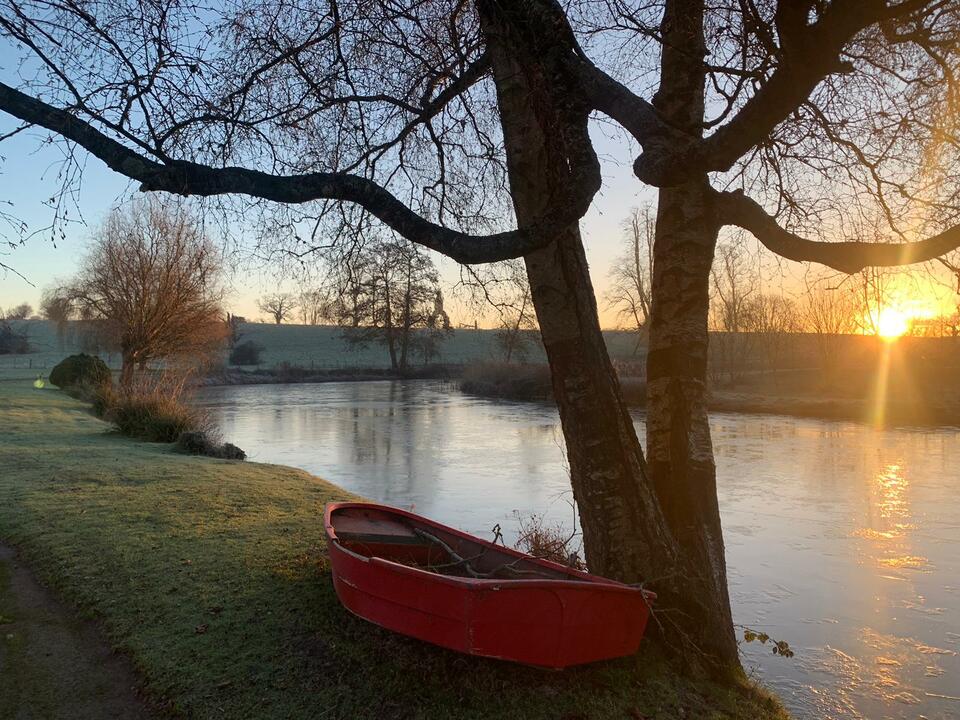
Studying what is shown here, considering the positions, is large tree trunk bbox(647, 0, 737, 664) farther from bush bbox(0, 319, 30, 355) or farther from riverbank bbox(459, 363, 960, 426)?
bush bbox(0, 319, 30, 355)

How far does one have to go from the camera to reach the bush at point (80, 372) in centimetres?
Answer: 2597

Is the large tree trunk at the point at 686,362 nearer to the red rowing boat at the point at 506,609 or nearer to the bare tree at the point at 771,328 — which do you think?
the red rowing boat at the point at 506,609

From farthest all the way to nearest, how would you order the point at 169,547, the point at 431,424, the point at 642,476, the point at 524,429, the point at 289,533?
the point at 431,424, the point at 524,429, the point at 289,533, the point at 169,547, the point at 642,476

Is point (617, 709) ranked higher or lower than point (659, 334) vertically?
lower

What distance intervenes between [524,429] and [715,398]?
11.3 meters

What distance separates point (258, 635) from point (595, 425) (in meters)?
2.29

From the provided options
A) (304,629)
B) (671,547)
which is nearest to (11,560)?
(304,629)

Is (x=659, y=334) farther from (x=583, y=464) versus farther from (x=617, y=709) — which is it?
(x=617, y=709)

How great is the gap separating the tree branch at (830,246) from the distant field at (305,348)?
1743 inches

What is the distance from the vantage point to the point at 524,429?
2102 cm

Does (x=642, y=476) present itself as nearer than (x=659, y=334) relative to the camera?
Yes

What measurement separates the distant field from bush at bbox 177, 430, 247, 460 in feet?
117

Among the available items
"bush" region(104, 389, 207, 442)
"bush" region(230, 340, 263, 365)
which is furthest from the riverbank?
"bush" region(230, 340, 263, 365)

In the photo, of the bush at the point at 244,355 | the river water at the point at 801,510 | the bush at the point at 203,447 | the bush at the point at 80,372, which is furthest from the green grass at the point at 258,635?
the bush at the point at 244,355
